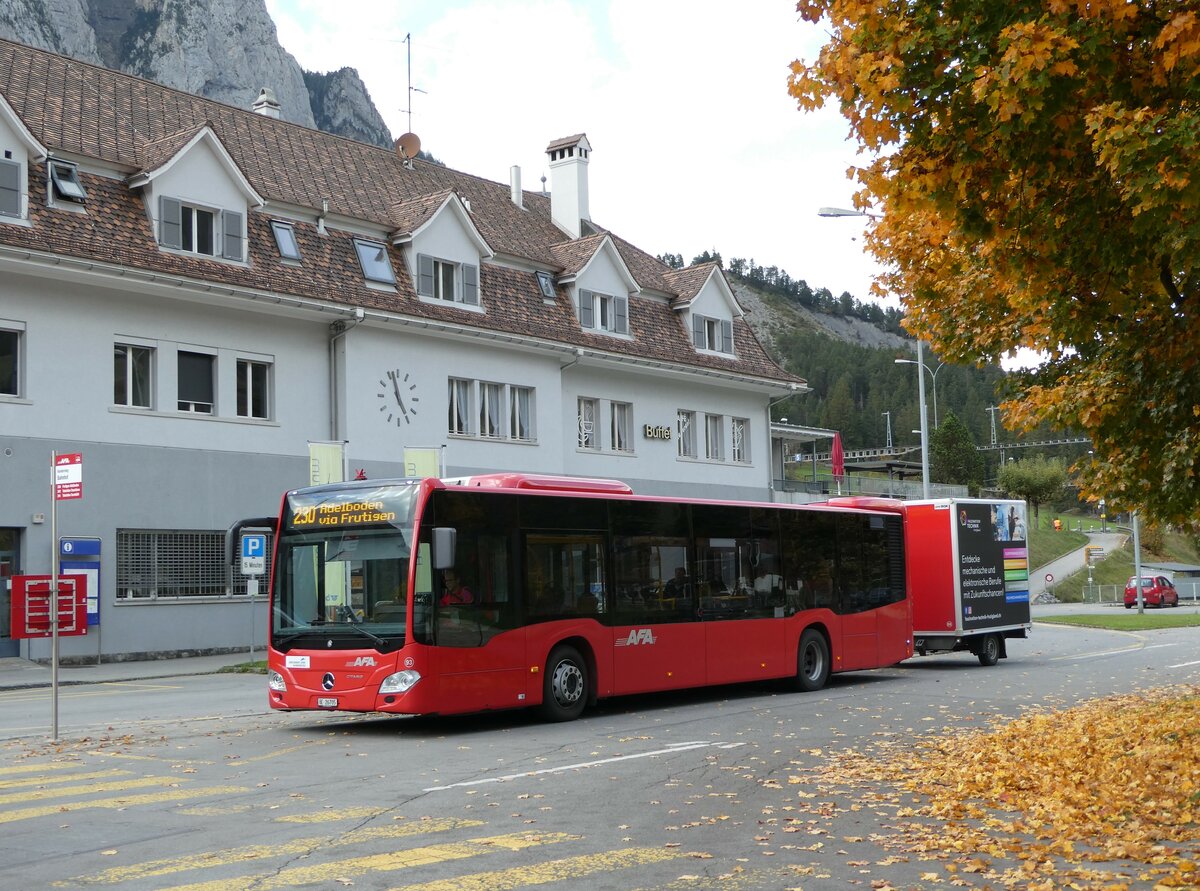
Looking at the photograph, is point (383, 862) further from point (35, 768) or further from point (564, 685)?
point (564, 685)

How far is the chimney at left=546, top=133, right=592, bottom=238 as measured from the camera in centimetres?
4600

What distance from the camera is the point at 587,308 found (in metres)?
40.4

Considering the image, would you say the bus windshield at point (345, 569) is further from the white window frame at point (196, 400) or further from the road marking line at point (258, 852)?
the white window frame at point (196, 400)

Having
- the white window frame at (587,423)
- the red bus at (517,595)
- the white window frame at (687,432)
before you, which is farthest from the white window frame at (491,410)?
the red bus at (517,595)

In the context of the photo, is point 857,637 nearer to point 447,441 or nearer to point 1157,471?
point 1157,471

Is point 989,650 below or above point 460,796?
below

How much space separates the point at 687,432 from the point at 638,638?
86.8 ft

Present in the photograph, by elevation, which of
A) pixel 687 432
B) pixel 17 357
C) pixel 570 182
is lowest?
pixel 687 432

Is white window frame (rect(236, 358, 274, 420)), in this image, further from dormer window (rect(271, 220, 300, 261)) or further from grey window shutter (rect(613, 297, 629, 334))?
grey window shutter (rect(613, 297, 629, 334))

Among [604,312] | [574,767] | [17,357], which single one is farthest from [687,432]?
[574,767]

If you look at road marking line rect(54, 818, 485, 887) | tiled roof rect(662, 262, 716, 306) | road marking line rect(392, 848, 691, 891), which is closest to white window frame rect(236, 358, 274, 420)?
tiled roof rect(662, 262, 716, 306)

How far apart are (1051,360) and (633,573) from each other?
6411 mm

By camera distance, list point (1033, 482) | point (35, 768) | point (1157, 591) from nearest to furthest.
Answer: point (35, 768)
point (1157, 591)
point (1033, 482)

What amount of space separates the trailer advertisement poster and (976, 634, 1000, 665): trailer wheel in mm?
354
